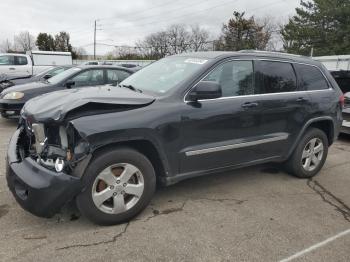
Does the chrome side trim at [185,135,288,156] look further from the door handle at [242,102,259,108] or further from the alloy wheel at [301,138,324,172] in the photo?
the alloy wheel at [301,138,324,172]

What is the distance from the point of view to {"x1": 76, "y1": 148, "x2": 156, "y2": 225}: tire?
314 cm

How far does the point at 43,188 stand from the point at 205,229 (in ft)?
5.12

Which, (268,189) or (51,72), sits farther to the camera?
(51,72)

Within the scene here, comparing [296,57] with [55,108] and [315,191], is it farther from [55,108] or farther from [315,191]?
[55,108]

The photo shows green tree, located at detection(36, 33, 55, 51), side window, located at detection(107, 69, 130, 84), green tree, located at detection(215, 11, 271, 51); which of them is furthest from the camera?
green tree, located at detection(36, 33, 55, 51)

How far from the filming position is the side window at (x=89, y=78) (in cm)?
837

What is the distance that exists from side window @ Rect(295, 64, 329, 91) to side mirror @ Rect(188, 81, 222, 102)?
1.68m

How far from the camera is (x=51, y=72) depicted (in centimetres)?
1027

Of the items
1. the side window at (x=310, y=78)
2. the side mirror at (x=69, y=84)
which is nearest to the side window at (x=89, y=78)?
the side mirror at (x=69, y=84)

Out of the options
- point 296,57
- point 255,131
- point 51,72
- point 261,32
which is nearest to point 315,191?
point 255,131

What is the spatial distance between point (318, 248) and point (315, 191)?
59.5 inches

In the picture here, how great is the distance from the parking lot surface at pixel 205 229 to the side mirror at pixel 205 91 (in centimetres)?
123

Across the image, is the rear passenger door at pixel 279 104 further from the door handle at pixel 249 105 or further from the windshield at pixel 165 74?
the windshield at pixel 165 74

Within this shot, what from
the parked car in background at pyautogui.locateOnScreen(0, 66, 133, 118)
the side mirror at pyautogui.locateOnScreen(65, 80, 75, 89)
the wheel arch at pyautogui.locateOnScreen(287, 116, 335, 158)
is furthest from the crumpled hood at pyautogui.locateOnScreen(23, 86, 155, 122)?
the side mirror at pyautogui.locateOnScreen(65, 80, 75, 89)
